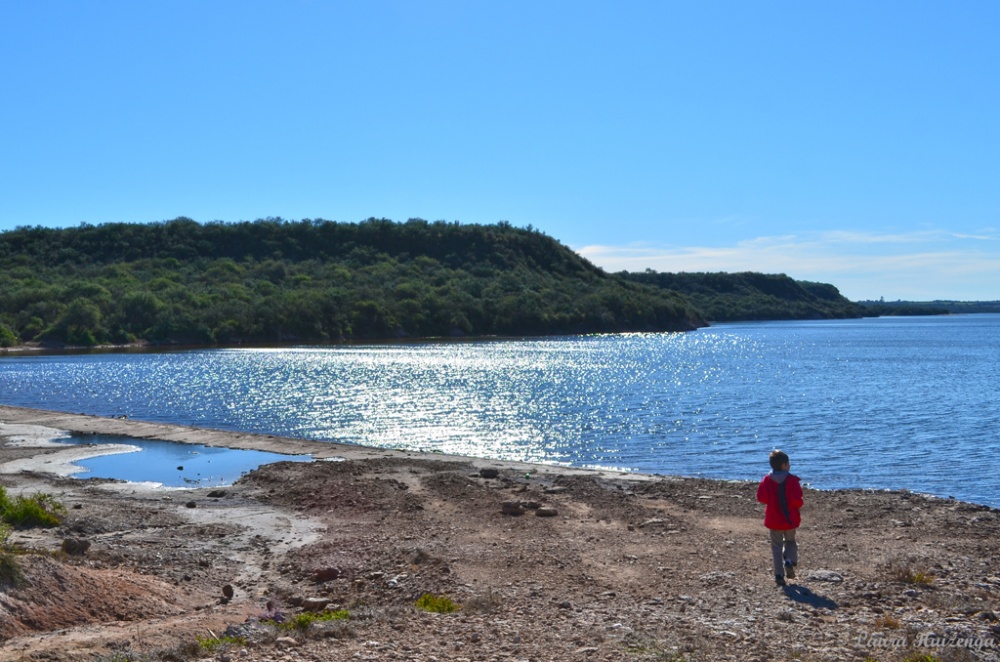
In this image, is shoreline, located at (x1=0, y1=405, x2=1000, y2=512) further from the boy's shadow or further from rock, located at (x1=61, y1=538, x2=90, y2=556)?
rock, located at (x1=61, y1=538, x2=90, y2=556)

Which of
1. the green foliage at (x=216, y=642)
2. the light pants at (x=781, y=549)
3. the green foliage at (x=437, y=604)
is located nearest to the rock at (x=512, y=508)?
the green foliage at (x=437, y=604)

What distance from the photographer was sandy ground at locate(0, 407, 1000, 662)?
9.20m

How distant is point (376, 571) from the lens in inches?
494

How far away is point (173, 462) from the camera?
1050 inches

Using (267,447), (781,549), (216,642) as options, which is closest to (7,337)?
(267,447)

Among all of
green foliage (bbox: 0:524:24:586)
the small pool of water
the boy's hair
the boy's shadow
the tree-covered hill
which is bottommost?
the small pool of water

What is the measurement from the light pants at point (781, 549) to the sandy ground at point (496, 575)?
0.34 meters

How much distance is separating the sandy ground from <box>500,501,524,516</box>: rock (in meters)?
0.04

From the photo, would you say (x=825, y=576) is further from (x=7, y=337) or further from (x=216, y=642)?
(x=7, y=337)

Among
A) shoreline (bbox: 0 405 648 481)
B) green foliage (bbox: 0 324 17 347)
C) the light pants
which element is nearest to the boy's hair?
the light pants

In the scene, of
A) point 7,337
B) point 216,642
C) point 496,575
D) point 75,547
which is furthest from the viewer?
point 7,337

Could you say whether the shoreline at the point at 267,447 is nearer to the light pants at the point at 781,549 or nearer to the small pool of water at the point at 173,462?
the small pool of water at the point at 173,462

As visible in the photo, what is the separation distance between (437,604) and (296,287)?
479ft

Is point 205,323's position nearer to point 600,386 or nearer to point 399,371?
point 399,371
